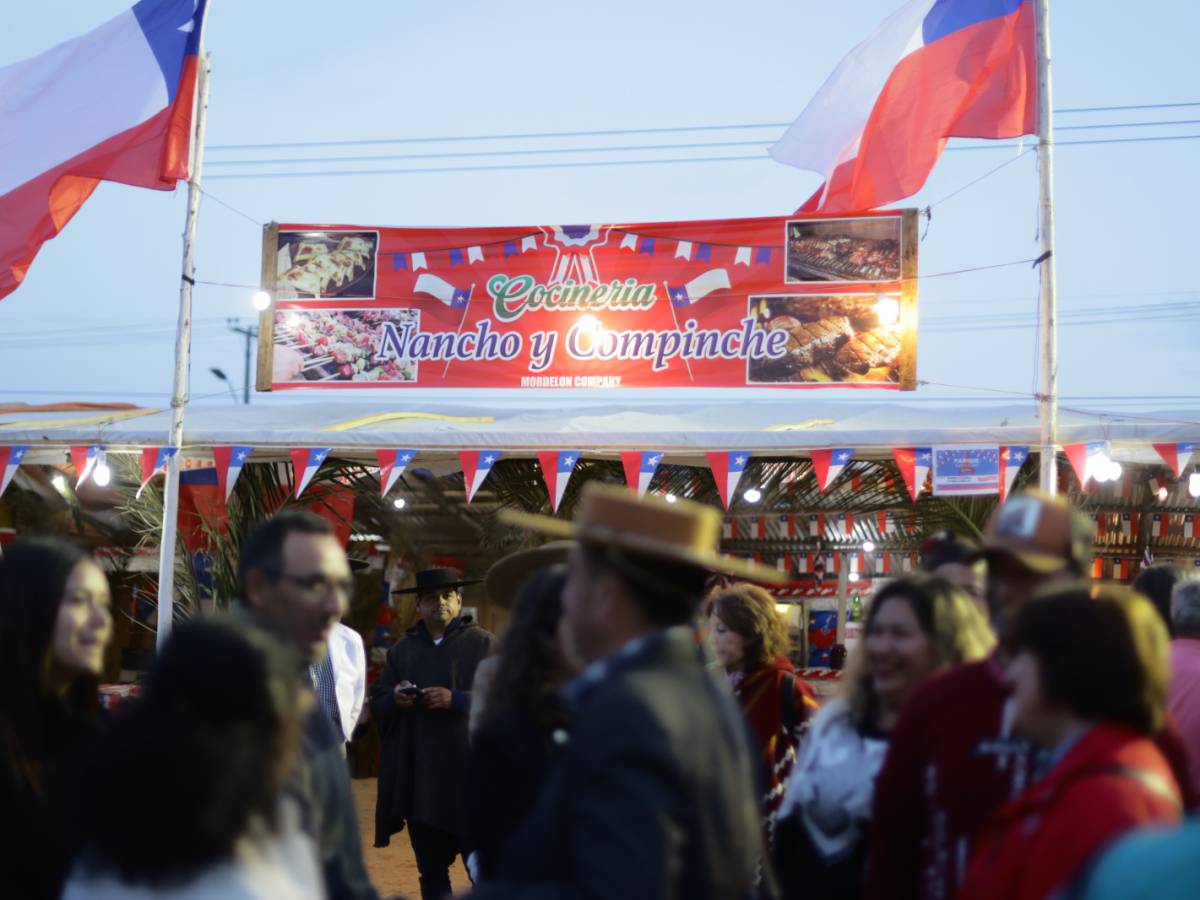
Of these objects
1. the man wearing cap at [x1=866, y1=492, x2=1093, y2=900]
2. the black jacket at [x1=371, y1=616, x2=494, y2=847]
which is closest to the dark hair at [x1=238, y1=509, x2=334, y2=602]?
the man wearing cap at [x1=866, y1=492, x2=1093, y2=900]

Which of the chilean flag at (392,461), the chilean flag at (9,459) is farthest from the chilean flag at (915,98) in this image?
the chilean flag at (9,459)

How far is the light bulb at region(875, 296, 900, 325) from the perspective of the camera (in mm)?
9977

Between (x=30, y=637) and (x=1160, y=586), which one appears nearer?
(x=30, y=637)

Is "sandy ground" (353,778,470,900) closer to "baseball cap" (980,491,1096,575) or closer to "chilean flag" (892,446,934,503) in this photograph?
"chilean flag" (892,446,934,503)

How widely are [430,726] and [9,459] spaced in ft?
18.5

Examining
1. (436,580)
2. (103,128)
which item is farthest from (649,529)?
(103,128)

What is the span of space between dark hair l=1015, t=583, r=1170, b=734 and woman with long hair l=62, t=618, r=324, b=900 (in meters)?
1.37

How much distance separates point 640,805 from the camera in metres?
2.00

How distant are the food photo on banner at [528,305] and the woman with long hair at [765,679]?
17.6ft

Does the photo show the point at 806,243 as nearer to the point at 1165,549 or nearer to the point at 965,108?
the point at 965,108

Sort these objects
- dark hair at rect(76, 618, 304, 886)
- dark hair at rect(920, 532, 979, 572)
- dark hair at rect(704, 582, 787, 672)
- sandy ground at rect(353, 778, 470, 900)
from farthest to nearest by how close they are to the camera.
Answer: sandy ground at rect(353, 778, 470, 900) < dark hair at rect(704, 582, 787, 672) < dark hair at rect(920, 532, 979, 572) < dark hair at rect(76, 618, 304, 886)

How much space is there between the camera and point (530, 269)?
1075 cm

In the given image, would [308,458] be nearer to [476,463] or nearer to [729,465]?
[476,463]

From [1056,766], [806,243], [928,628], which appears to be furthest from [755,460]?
[1056,766]
